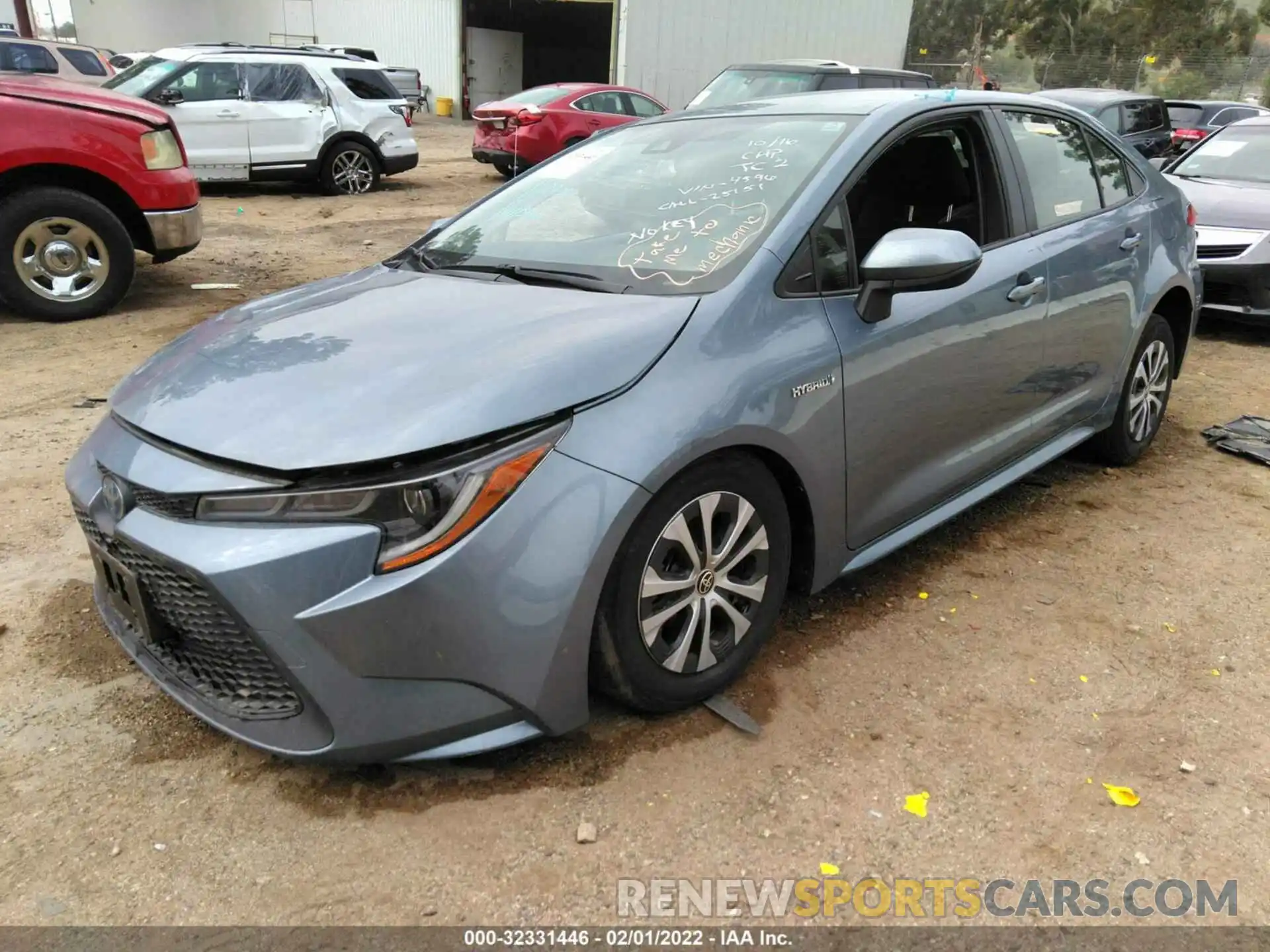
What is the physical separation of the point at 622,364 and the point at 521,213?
4.14ft

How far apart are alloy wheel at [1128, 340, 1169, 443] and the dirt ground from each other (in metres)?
0.82

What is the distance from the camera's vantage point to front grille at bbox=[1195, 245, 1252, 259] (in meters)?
6.57

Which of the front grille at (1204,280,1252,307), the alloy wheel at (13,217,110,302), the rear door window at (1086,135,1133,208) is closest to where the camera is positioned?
the rear door window at (1086,135,1133,208)

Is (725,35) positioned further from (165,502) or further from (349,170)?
(165,502)

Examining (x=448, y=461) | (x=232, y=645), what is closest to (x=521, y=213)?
(x=448, y=461)

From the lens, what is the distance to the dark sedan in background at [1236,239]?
654 cm

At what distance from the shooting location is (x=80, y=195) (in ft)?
19.9

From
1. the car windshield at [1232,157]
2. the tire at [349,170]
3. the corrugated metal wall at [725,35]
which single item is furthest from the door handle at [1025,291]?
the corrugated metal wall at [725,35]

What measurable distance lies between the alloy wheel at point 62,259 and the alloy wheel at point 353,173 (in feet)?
20.2

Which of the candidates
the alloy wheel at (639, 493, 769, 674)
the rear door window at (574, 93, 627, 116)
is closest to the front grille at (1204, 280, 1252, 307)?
the alloy wheel at (639, 493, 769, 674)

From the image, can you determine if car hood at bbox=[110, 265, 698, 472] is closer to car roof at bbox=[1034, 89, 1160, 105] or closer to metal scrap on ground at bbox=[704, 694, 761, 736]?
metal scrap on ground at bbox=[704, 694, 761, 736]

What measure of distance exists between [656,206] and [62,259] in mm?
5028

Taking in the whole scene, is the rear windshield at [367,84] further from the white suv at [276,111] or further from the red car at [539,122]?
the red car at [539,122]

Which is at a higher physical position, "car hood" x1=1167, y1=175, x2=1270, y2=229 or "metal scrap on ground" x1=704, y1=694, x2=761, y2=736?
"car hood" x1=1167, y1=175, x2=1270, y2=229
